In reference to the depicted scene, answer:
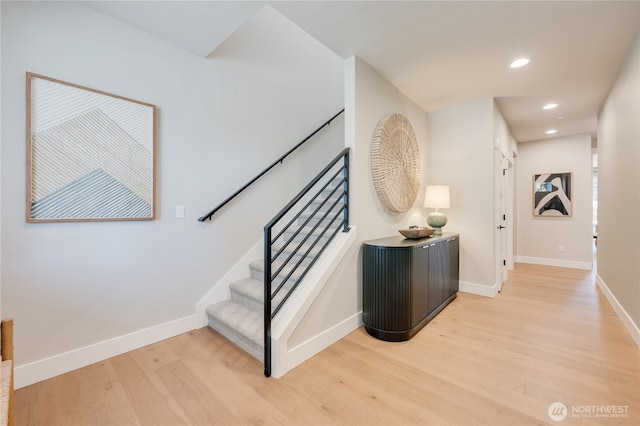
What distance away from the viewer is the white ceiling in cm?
190

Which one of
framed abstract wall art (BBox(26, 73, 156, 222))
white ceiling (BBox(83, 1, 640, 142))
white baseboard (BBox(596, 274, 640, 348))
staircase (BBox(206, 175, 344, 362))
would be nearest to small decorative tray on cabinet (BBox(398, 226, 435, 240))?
staircase (BBox(206, 175, 344, 362))

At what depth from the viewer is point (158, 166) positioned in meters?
2.27

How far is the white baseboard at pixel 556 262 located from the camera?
504cm

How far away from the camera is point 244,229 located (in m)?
2.88

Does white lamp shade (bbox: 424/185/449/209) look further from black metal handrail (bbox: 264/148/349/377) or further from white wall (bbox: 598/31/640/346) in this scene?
white wall (bbox: 598/31/640/346)

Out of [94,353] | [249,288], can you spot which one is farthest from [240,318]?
[94,353]

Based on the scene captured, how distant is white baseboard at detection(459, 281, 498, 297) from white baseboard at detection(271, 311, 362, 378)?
1906 millimetres

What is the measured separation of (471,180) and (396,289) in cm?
213

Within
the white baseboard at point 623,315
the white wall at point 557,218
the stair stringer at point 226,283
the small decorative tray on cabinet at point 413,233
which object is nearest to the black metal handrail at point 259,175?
the stair stringer at point 226,283

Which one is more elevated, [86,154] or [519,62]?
[519,62]

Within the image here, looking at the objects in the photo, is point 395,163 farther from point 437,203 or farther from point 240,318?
point 240,318

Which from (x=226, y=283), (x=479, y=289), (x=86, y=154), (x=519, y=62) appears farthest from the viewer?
(x=479, y=289)

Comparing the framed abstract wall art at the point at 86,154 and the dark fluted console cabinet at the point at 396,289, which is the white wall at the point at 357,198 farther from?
the framed abstract wall art at the point at 86,154

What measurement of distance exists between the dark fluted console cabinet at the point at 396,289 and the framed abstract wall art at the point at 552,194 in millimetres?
4414
